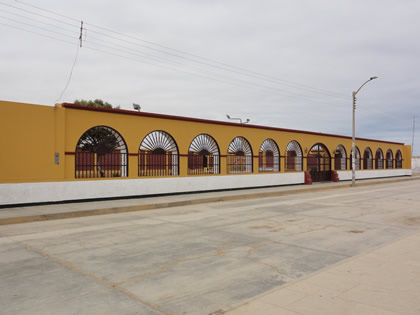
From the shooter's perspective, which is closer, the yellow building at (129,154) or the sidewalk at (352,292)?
the sidewalk at (352,292)

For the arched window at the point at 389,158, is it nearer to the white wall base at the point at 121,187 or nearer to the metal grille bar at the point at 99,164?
the white wall base at the point at 121,187

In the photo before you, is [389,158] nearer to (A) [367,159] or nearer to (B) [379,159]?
(B) [379,159]

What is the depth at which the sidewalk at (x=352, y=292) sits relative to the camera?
4016 millimetres

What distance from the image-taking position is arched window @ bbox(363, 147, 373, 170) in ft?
118

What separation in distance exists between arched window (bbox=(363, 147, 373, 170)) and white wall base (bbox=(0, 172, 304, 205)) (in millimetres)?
17513

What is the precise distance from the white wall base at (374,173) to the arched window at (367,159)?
81 centimetres

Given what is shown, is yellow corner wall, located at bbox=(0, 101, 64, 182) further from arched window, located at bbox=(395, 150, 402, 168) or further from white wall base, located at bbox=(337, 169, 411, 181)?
arched window, located at bbox=(395, 150, 402, 168)

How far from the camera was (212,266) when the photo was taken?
19.5 ft

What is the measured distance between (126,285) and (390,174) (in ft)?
131

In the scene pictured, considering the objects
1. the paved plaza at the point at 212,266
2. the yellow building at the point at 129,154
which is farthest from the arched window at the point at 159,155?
the paved plaza at the point at 212,266

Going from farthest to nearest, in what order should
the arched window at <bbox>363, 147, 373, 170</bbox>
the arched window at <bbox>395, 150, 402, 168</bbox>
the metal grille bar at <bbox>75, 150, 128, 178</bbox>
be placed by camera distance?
1. the arched window at <bbox>395, 150, 402, 168</bbox>
2. the arched window at <bbox>363, 147, 373, 170</bbox>
3. the metal grille bar at <bbox>75, 150, 128, 178</bbox>

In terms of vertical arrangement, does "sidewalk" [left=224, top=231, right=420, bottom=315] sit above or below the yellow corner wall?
below

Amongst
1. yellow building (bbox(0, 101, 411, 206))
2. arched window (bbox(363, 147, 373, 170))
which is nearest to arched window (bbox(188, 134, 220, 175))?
yellow building (bbox(0, 101, 411, 206))

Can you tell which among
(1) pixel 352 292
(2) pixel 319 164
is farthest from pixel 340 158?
(1) pixel 352 292
